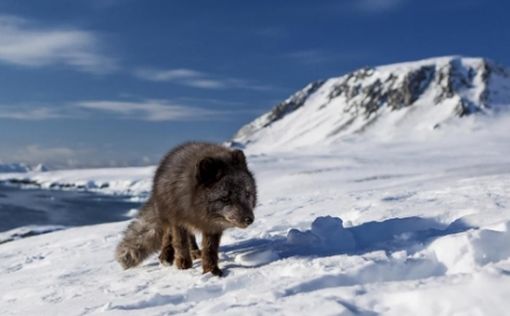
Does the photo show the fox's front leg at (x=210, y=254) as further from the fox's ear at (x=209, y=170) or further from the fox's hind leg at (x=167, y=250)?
the fox's hind leg at (x=167, y=250)

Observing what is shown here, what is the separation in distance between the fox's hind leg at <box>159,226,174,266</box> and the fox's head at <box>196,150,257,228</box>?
1584 mm

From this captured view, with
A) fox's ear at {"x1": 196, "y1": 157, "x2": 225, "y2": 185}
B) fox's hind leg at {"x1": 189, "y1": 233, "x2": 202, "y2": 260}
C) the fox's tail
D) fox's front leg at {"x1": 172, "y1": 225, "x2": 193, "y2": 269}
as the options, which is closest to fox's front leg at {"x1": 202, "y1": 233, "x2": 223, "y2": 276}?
fox's front leg at {"x1": 172, "y1": 225, "x2": 193, "y2": 269}

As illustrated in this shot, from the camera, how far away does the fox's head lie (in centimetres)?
668

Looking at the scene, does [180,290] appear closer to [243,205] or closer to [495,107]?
[243,205]

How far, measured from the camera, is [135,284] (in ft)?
22.7

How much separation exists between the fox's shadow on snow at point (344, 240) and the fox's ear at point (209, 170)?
3.65ft

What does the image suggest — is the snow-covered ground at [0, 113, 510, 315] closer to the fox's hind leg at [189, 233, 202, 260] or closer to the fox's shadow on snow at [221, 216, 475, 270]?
the fox's shadow on snow at [221, 216, 475, 270]

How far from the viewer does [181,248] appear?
755cm

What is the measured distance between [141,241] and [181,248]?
1.20 metres

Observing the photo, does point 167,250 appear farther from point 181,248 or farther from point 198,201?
point 198,201

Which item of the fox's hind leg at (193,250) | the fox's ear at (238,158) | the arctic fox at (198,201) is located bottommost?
the fox's hind leg at (193,250)

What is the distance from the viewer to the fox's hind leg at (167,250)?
26.8 feet

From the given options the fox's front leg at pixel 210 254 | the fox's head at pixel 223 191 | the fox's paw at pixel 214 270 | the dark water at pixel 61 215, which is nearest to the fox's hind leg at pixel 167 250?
the fox's front leg at pixel 210 254

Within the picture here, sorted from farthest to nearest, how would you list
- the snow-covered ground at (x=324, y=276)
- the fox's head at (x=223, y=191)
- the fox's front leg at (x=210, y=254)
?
the fox's front leg at (x=210, y=254) < the fox's head at (x=223, y=191) < the snow-covered ground at (x=324, y=276)
